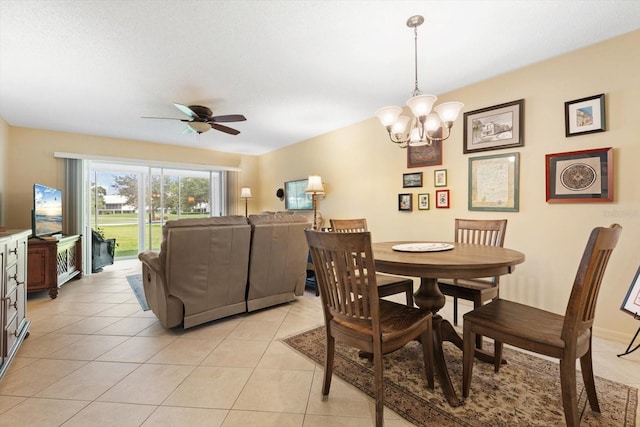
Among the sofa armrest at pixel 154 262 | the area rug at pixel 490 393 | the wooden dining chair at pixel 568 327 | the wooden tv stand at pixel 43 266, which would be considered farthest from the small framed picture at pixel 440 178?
the wooden tv stand at pixel 43 266

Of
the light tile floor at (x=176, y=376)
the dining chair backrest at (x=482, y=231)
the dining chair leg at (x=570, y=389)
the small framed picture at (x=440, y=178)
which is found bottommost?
the light tile floor at (x=176, y=376)

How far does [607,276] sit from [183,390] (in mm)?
3154

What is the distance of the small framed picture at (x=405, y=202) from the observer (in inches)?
139

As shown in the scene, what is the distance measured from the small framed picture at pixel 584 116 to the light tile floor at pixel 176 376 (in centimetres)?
168

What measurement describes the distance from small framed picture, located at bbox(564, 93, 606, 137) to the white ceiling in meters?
0.39

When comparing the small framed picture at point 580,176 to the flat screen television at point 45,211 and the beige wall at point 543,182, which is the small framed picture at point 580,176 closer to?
the beige wall at point 543,182

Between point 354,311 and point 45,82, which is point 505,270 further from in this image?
point 45,82

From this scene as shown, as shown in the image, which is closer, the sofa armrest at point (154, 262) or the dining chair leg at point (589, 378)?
the dining chair leg at point (589, 378)

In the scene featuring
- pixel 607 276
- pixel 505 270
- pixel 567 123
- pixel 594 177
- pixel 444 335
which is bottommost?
pixel 444 335

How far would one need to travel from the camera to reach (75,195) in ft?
15.1

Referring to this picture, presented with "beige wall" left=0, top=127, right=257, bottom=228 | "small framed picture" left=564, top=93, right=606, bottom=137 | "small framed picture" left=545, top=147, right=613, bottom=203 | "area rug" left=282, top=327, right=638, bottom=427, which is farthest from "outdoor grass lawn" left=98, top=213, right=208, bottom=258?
"small framed picture" left=564, top=93, right=606, bottom=137

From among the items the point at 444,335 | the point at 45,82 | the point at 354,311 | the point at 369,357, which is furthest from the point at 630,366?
the point at 45,82

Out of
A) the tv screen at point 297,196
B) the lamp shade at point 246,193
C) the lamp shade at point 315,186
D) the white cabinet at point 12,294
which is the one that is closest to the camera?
the white cabinet at point 12,294

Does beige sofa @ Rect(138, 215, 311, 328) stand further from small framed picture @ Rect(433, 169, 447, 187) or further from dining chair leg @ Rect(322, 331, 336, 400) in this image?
small framed picture @ Rect(433, 169, 447, 187)
